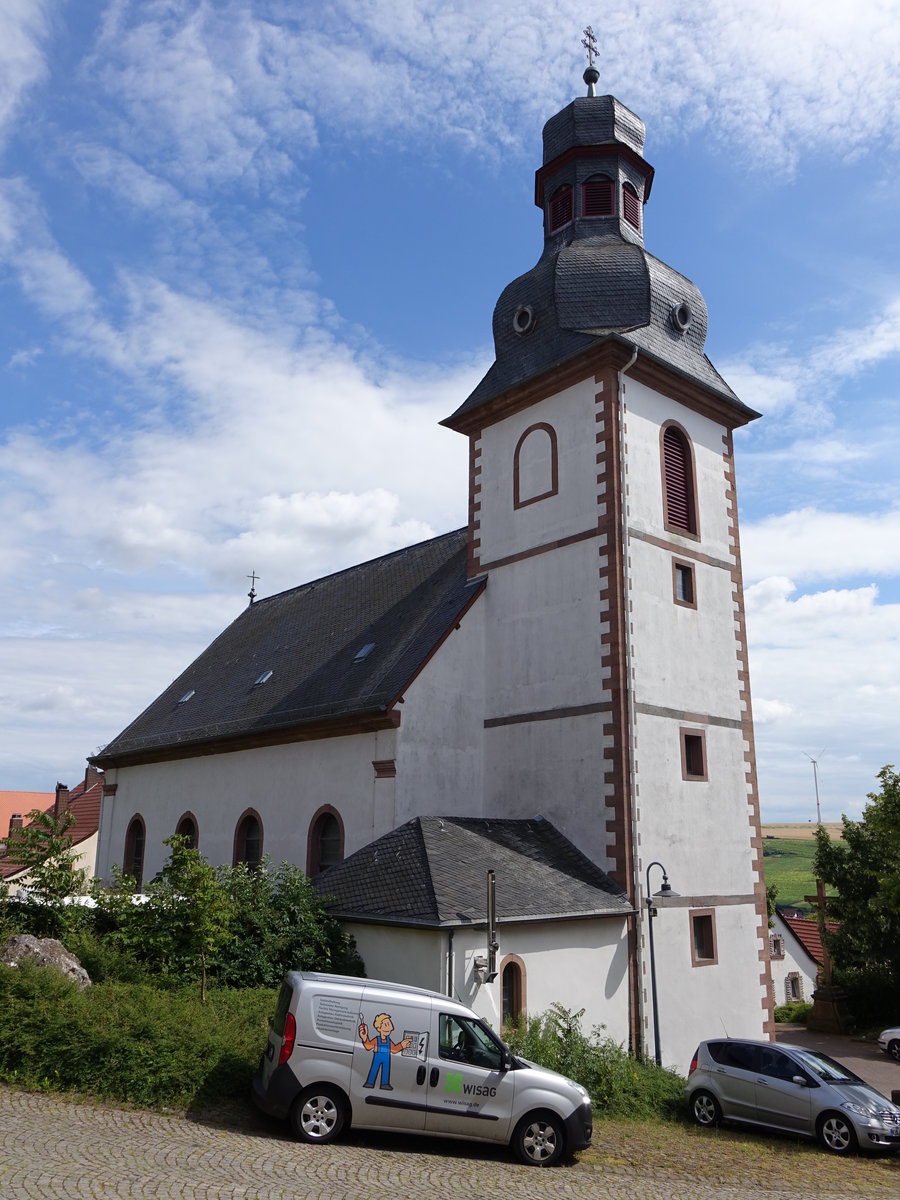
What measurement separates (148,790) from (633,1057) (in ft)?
56.0

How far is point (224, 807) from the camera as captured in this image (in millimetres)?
23984

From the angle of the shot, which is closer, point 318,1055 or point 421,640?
point 318,1055

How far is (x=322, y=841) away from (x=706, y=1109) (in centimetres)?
947

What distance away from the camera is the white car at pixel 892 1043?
26561mm

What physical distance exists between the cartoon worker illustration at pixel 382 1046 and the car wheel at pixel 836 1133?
20.2ft

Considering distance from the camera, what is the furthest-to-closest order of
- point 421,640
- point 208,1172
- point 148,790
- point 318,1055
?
point 148,790 < point 421,640 < point 318,1055 < point 208,1172

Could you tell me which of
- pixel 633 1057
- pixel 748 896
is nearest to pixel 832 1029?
pixel 748 896

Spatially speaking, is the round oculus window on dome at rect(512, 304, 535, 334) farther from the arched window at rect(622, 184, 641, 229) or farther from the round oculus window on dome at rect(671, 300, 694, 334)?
the arched window at rect(622, 184, 641, 229)

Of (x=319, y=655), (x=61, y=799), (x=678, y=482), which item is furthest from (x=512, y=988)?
(x=61, y=799)

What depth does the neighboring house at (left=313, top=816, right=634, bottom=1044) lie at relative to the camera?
1394cm

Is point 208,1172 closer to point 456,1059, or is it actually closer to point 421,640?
point 456,1059

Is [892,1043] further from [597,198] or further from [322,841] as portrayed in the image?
[597,198]

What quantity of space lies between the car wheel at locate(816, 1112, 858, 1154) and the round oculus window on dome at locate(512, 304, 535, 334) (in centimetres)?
1586

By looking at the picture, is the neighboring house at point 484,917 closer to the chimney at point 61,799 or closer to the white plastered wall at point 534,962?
the white plastered wall at point 534,962
